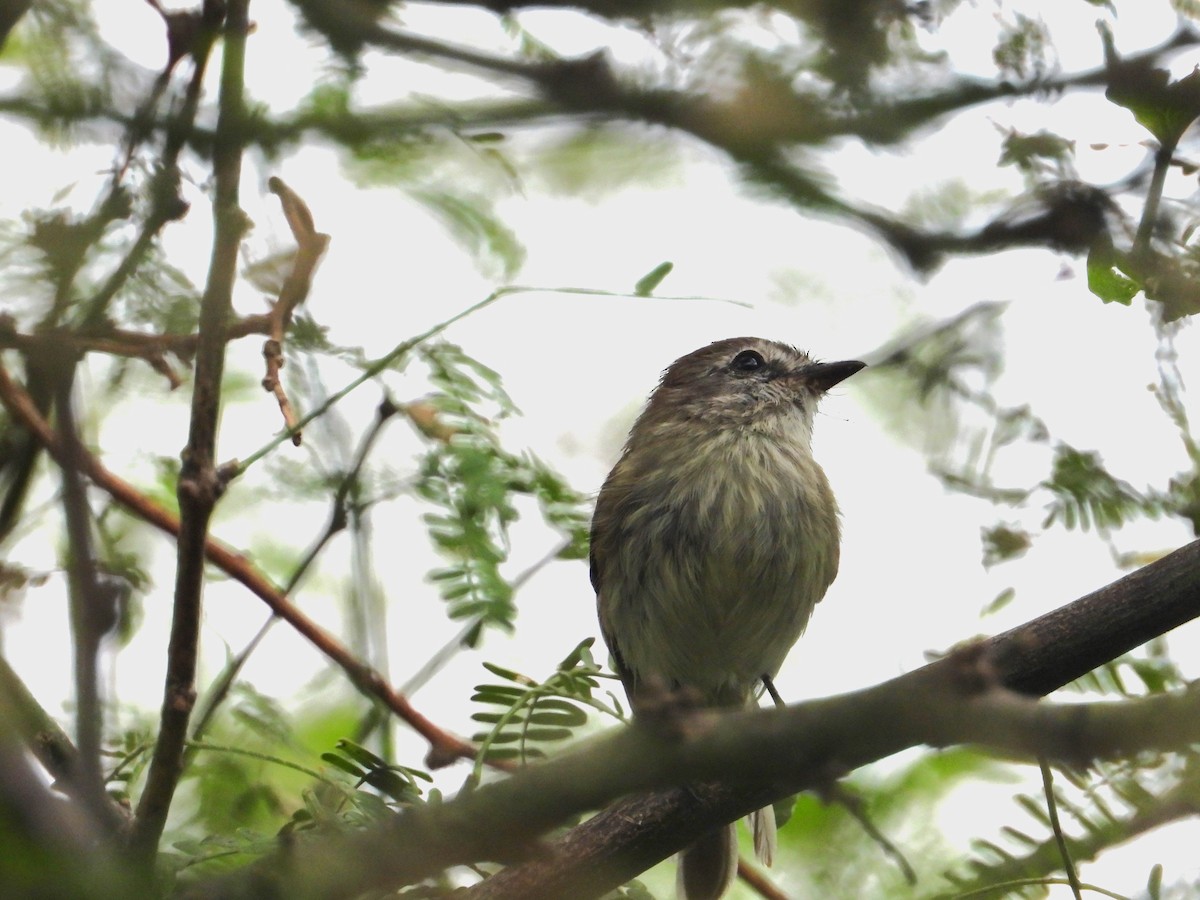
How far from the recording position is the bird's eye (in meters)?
6.21

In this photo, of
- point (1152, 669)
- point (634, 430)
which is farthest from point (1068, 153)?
point (634, 430)

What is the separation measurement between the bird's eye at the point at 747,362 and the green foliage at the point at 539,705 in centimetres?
295

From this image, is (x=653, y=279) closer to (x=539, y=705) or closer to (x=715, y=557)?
(x=539, y=705)

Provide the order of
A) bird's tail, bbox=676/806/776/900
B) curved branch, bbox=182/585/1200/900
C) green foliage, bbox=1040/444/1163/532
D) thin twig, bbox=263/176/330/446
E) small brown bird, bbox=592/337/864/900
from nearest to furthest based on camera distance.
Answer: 1. curved branch, bbox=182/585/1200/900
2. thin twig, bbox=263/176/330/446
3. green foliage, bbox=1040/444/1163/532
4. bird's tail, bbox=676/806/776/900
5. small brown bird, bbox=592/337/864/900

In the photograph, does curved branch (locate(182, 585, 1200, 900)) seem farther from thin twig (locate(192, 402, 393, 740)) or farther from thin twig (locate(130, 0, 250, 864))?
thin twig (locate(192, 402, 393, 740))

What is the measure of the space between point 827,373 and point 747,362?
46cm

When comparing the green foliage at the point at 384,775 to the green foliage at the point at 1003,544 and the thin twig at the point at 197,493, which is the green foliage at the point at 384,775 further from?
the green foliage at the point at 1003,544

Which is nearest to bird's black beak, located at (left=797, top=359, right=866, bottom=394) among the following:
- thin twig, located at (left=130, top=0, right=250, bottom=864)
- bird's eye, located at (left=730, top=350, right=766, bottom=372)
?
bird's eye, located at (left=730, top=350, right=766, bottom=372)

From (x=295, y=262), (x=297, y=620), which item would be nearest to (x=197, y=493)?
(x=295, y=262)

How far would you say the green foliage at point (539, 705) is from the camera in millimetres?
3180

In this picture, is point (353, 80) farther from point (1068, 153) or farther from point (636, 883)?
point (636, 883)

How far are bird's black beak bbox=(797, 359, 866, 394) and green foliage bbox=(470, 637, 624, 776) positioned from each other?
2.72 m

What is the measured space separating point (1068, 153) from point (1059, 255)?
1.04ft

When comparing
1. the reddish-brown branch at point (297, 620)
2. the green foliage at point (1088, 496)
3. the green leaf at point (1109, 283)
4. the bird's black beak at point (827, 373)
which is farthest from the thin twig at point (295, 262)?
the bird's black beak at point (827, 373)
